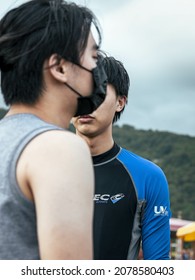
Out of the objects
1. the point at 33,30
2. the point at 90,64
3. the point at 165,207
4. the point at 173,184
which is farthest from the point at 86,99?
the point at 173,184

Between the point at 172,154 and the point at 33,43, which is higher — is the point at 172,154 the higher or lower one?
the lower one

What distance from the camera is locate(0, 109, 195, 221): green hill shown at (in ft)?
227

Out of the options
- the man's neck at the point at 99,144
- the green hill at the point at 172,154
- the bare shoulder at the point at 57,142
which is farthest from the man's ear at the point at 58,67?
the green hill at the point at 172,154

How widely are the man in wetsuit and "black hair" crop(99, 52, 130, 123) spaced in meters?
0.20

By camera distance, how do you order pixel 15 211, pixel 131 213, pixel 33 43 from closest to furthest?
pixel 15 211
pixel 33 43
pixel 131 213

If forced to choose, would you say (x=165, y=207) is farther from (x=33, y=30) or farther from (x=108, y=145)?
(x=33, y=30)

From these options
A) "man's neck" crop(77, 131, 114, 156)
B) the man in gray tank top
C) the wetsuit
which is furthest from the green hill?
the man in gray tank top

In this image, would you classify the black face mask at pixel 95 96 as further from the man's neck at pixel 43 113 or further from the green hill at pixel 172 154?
the green hill at pixel 172 154

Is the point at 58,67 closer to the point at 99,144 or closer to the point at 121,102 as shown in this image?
the point at 99,144

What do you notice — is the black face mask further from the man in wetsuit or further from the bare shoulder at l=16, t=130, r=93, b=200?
the man in wetsuit

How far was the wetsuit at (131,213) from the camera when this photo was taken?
169 inches

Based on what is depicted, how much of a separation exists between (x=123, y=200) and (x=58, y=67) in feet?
6.94

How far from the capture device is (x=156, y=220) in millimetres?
4383

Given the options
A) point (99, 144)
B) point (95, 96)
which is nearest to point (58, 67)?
point (95, 96)
